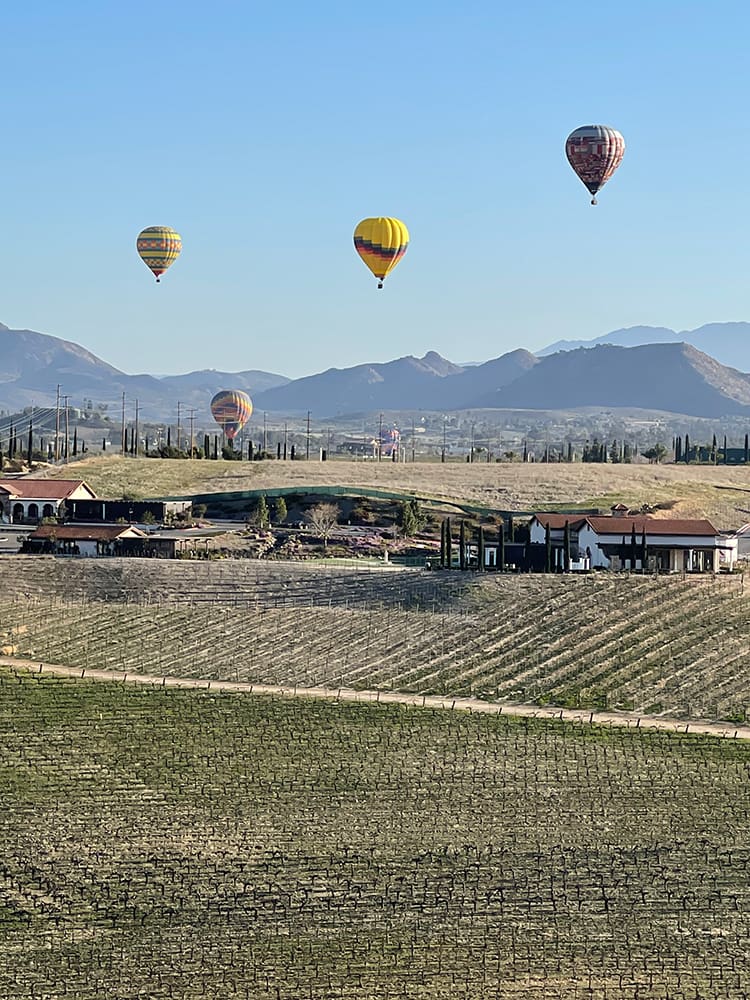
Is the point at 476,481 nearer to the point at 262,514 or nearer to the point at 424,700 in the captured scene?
the point at 262,514

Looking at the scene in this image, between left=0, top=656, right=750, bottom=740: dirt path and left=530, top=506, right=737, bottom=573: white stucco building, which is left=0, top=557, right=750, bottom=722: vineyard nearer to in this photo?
left=0, top=656, right=750, bottom=740: dirt path

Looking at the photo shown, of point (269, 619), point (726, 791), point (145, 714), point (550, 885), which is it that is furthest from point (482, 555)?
point (550, 885)

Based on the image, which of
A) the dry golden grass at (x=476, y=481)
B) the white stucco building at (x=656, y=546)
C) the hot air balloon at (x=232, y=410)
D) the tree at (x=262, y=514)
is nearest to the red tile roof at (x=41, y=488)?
the dry golden grass at (x=476, y=481)

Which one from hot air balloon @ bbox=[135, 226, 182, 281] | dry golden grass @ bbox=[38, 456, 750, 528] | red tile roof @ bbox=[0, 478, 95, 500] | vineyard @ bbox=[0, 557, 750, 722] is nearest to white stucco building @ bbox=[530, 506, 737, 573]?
vineyard @ bbox=[0, 557, 750, 722]

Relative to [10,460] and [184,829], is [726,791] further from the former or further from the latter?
[10,460]

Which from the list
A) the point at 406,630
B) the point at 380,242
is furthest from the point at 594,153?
the point at 406,630
